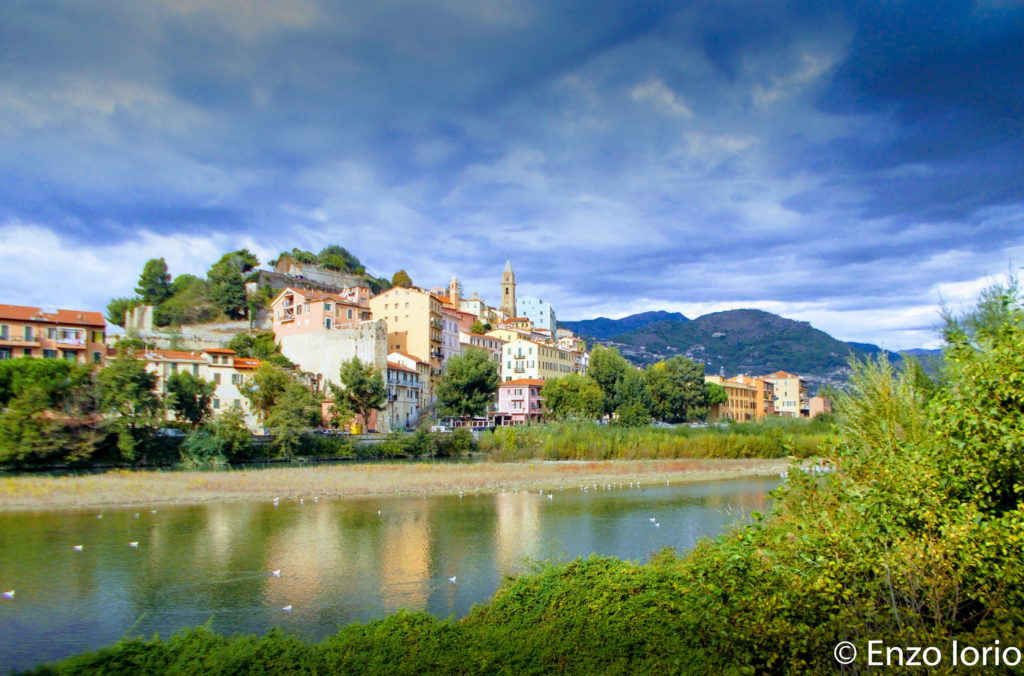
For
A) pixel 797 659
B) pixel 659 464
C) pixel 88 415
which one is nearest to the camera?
pixel 797 659

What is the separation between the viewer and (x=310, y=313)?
6600 cm

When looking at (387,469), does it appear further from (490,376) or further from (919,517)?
(919,517)

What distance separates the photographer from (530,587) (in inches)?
462

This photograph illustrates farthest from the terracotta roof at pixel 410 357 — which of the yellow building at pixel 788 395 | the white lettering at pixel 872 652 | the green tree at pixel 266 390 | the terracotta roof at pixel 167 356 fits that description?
the yellow building at pixel 788 395

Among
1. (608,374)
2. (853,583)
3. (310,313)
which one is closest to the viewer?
(853,583)

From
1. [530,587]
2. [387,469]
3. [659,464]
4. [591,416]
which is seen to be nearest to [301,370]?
[387,469]

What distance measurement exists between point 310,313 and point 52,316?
Answer: 840 inches

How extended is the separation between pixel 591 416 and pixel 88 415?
41.7 meters

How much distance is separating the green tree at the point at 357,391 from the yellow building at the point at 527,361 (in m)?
30.0

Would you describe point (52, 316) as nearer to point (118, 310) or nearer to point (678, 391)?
point (118, 310)

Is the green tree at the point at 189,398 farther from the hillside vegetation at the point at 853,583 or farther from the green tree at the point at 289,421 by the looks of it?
the hillside vegetation at the point at 853,583

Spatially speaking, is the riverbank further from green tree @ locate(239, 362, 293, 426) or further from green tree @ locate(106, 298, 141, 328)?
green tree @ locate(106, 298, 141, 328)

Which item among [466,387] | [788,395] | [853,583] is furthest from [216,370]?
[788,395]

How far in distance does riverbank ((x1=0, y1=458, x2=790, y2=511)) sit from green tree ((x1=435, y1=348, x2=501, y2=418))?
13.1 meters
